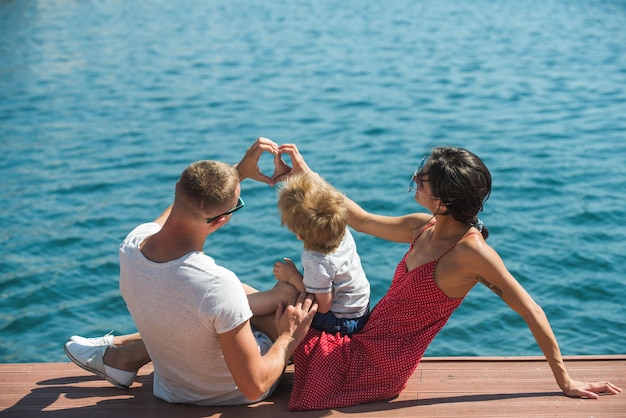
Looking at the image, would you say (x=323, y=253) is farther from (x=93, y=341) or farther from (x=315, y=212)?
(x=93, y=341)

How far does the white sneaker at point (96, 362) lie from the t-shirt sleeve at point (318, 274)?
88 centimetres

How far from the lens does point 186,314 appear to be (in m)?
2.92

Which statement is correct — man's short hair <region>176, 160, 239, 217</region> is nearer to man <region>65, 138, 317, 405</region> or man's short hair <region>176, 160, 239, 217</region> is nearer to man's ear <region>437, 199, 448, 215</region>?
man <region>65, 138, 317, 405</region>

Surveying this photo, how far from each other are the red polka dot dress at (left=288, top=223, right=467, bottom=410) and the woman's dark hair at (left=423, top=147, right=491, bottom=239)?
10.1 inches

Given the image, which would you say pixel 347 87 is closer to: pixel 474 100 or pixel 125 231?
pixel 474 100

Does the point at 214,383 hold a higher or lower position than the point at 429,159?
A: lower

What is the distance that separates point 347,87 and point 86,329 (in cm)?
676

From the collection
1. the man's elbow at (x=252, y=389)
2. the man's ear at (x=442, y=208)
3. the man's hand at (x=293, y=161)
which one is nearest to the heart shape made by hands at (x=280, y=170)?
the man's hand at (x=293, y=161)

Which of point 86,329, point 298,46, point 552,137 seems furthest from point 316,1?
point 86,329

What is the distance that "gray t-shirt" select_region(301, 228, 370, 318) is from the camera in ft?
10.4

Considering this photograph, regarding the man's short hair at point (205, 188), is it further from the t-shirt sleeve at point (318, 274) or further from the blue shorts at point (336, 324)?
the blue shorts at point (336, 324)

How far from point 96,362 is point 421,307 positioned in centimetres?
134

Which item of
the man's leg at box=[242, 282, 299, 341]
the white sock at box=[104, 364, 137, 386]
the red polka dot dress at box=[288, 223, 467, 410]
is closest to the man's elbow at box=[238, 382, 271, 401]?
the red polka dot dress at box=[288, 223, 467, 410]

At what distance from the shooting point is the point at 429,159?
322cm
